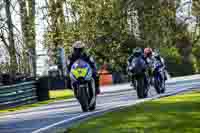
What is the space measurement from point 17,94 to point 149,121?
1340cm

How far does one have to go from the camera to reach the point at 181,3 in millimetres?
49688

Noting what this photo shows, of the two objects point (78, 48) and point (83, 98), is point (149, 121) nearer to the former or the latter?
point (83, 98)

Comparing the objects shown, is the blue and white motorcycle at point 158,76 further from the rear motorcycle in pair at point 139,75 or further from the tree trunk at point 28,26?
the tree trunk at point 28,26

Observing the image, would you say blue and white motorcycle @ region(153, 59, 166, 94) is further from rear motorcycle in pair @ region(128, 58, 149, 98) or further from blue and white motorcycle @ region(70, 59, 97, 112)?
blue and white motorcycle @ region(70, 59, 97, 112)

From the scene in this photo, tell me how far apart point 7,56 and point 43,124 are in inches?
757

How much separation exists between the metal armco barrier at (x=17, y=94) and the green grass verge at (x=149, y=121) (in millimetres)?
10253

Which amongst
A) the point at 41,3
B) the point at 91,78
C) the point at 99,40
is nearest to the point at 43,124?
the point at 91,78

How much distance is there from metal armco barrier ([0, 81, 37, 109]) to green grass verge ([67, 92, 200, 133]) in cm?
1025

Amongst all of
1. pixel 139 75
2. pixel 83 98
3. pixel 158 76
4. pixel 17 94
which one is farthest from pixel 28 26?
pixel 83 98

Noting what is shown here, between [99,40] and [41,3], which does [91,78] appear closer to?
[41,3]

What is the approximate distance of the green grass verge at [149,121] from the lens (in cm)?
977

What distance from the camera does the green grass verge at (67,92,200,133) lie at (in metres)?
9.77

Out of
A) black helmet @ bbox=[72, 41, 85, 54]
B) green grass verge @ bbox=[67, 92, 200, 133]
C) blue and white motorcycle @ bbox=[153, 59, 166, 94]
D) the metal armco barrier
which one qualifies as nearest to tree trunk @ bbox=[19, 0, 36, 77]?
the metal armco barrier

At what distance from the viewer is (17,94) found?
2356 cm
